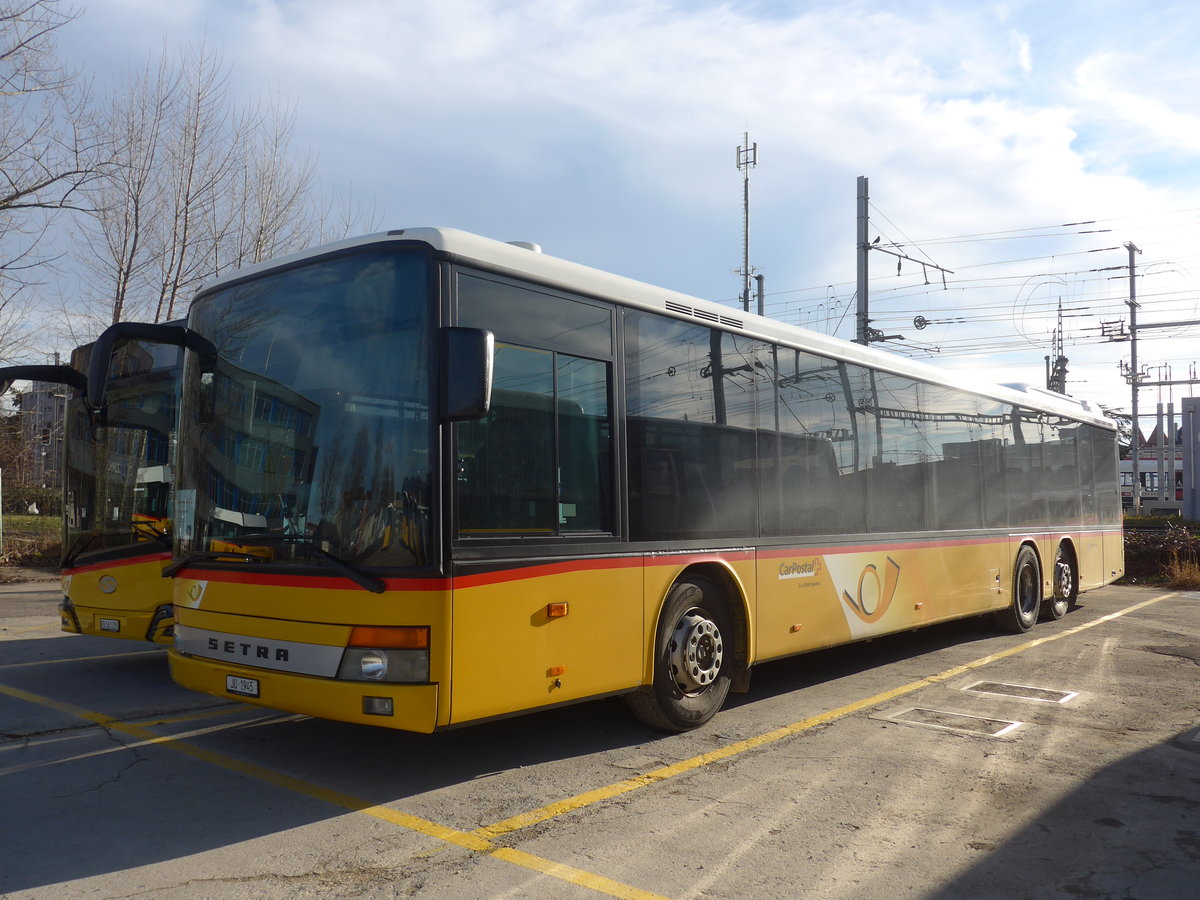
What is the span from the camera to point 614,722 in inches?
282

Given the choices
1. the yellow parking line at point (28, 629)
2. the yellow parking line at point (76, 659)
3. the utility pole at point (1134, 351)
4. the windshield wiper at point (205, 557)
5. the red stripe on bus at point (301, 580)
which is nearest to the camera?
the red stripe on bus at point (301, 580)

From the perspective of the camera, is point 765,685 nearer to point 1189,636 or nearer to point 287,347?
point 287,347

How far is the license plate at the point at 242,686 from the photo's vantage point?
5.36 metres

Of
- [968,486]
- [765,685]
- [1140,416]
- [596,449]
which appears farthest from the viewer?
[1140,416]

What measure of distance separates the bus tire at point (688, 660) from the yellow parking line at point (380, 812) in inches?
78.6

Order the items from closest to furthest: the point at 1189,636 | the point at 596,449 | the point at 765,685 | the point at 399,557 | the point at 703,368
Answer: the point at 399,557 → the point at 596,449 → the point at 703,368 → the point at 765,685 → the point at 1189,636

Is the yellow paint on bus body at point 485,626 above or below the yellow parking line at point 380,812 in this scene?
above

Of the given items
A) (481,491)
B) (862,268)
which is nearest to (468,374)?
(481,491)

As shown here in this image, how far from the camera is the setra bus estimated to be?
28.2 feet

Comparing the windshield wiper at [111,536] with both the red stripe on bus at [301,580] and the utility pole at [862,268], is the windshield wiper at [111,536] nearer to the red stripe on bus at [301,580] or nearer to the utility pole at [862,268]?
the red stripe on bus at [301,580]

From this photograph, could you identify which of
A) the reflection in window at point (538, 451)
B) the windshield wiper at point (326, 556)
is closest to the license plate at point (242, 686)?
the windshield wiper at point (326, 556)

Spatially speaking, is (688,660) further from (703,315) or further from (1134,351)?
(1134,351)

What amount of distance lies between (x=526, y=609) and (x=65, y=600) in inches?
235

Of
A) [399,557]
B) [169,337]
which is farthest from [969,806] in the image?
[169,337]
